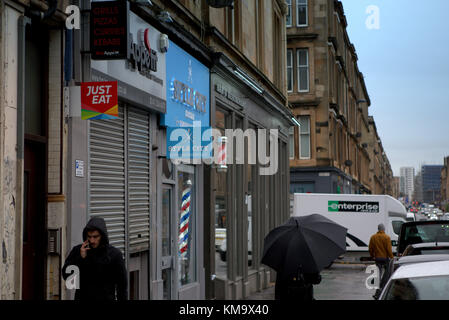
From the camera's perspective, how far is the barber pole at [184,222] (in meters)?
14.7

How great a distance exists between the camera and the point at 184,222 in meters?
15.0

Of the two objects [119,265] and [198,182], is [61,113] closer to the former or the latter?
[119,265]

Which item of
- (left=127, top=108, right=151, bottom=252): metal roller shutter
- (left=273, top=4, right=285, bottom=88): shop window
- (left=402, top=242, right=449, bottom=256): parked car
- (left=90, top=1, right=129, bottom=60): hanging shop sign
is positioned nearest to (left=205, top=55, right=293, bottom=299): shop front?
(left=273, top=4, right=285, bottom=88): shop window

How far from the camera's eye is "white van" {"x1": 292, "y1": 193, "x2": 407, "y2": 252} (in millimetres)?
31953

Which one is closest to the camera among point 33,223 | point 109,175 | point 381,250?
point 33,223

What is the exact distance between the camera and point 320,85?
145ft

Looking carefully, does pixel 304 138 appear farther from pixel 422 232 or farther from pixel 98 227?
pixel 98 227

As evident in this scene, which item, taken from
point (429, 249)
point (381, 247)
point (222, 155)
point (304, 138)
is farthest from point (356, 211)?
point (429, 249)

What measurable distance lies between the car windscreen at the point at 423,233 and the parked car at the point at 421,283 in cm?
890

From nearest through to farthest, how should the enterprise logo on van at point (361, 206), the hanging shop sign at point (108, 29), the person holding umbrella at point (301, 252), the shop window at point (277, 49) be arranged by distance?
the hanging shop sign at point (108, 29) → the person holding umbrella at point (301, 252) → the shop window at point (277, 49) → the enterprise logo on van at point (361, 206)

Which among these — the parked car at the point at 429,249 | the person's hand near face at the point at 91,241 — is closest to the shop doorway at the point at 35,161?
the person's hand near face at the point at 91,241

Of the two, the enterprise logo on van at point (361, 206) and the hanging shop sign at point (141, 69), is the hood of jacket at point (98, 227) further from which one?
the enterprise logo on van at point (361, 206)

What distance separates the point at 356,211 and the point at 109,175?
74.3 feet
